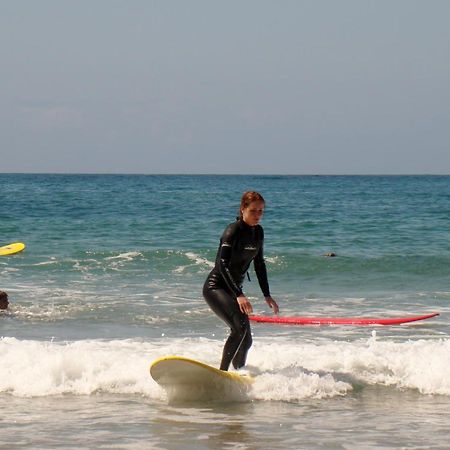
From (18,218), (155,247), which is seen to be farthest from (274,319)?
(18,218)

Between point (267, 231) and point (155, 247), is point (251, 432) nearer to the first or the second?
point (155, 247)

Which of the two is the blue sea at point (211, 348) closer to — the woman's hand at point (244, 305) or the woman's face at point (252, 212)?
the woman's hand at point (244, 305)

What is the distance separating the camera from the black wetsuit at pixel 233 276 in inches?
304

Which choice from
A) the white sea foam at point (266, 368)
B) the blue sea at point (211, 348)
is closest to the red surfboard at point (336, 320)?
the blue sea at point (211, 348)

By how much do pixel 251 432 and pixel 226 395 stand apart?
3.38 ft

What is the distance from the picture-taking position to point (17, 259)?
2073 centimetres

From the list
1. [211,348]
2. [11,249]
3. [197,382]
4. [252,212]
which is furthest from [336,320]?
[11,249]

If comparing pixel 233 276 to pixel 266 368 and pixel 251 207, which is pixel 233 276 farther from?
pixel 266 368

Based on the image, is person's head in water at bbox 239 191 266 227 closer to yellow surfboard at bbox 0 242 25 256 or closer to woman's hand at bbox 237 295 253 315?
woman's hand at bbox 237 295 253 315

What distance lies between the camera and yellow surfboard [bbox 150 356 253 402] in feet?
25.7

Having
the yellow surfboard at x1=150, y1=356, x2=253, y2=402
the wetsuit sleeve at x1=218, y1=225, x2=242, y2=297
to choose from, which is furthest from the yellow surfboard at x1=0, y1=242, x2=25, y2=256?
the wetsuit sleeve at x1=218, y1=225, x2=242, y2=297

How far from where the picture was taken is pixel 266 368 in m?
9.03

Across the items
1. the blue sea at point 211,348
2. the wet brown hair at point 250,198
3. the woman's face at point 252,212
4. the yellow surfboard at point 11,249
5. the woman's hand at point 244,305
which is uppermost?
the wet brown hair at point 250,198

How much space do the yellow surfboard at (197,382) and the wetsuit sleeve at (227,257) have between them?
0.71m
